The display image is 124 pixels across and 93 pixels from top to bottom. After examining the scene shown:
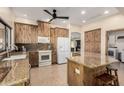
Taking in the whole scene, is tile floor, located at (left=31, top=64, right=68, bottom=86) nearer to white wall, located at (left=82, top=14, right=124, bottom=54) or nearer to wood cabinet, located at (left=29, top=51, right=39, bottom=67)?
wood cabinet, located at (left=29, top=51, right=39, bottom=67)

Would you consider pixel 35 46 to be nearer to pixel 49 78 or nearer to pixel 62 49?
pixel 62 49

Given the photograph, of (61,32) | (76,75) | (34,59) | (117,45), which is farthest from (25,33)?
(117,45)

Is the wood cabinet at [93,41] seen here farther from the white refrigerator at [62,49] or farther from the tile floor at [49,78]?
the tile floor at [49,78]

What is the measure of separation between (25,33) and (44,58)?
5.36ft

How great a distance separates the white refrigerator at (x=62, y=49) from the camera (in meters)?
5.74

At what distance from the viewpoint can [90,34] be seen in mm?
6453

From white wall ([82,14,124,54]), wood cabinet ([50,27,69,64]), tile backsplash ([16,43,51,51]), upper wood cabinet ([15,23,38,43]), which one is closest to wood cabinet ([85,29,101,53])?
white wall ([82,14,124,54])

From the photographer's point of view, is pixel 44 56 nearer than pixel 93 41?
Yes

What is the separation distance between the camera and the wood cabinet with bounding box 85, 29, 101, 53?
5824 mm

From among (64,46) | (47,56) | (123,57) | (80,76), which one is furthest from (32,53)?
(123,57)

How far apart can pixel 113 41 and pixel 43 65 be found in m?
6.01

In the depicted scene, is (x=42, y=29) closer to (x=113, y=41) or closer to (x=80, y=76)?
(x=80, y=76)

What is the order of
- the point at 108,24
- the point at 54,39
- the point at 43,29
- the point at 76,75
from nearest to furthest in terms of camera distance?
the point at 76,75
the point at 108,24
the point at 43,29
the point at 54,39

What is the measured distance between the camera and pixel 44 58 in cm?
522
